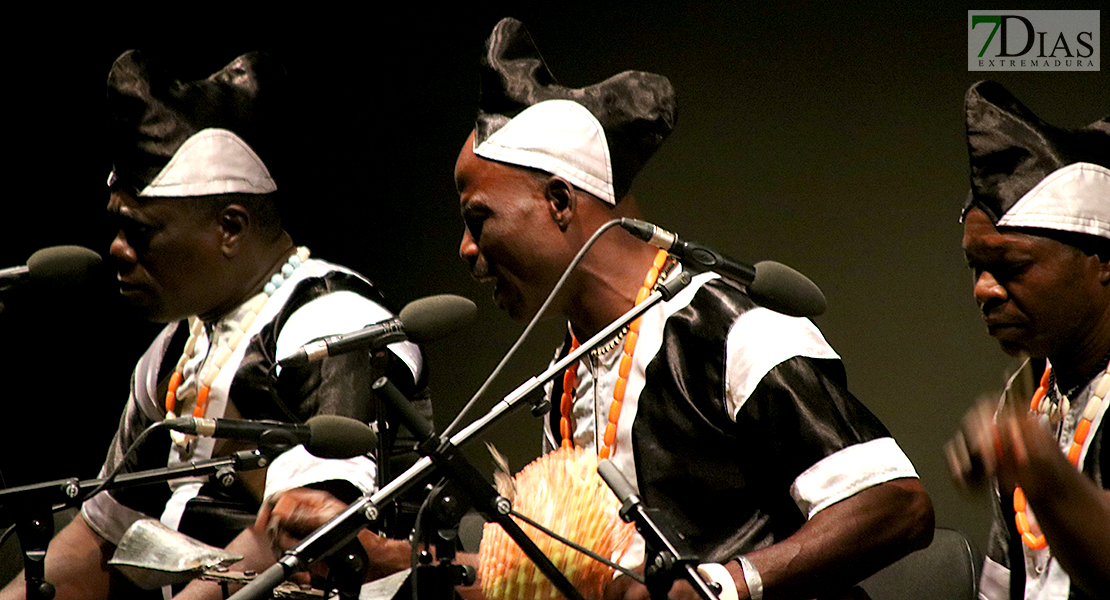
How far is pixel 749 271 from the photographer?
2023 mm

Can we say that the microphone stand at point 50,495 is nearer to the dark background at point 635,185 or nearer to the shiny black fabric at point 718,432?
the shiny black fabric at point 718,432

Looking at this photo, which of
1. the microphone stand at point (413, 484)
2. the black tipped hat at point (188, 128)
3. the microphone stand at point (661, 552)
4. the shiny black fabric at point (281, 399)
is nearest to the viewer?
the microphone stand at point (661, 552)

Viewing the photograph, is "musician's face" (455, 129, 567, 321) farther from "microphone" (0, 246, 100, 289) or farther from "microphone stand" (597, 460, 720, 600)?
"microphone stand" (597, 460, 720, 600)

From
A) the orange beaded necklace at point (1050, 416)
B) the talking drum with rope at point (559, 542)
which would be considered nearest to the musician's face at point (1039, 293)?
the orange beaded necklace at point (1050, 416)

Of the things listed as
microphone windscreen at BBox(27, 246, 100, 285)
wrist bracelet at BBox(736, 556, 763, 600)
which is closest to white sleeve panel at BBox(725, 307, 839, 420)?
wrist bracelet at BBox(736, 556, 763, 600)

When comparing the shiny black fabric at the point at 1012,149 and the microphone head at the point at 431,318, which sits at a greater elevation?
the shiny black fabric at the point at 1012,149

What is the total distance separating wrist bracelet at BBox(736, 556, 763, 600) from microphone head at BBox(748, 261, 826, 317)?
1.70 feet

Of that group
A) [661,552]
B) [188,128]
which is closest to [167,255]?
[188,128]

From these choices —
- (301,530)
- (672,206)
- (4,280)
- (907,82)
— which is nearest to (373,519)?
(301,530)

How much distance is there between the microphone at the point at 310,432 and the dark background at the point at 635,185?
2.23 metres

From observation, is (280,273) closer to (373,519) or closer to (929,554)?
(373,519)

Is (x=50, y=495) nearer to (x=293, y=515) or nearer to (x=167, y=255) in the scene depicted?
(x=293, y=515)

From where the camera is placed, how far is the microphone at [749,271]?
2020 millimetres

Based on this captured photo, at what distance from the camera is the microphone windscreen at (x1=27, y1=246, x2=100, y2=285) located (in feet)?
8.68
